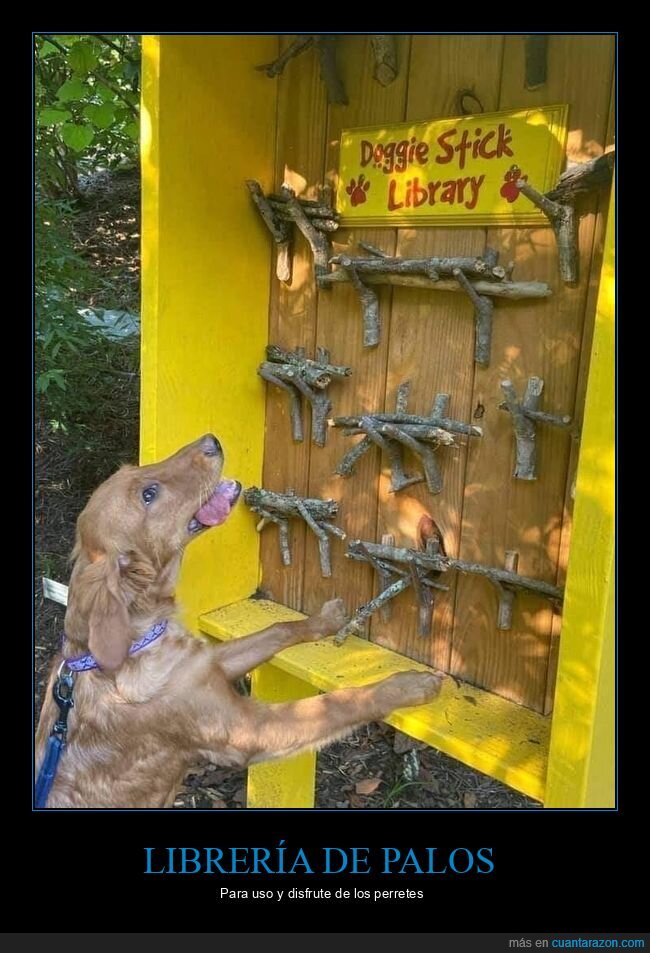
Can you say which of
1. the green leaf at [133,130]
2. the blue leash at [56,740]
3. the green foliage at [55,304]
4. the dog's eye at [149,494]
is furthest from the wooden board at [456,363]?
the green foliage at [55,304]

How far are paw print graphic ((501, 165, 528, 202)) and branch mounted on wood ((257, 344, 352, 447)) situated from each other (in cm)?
67

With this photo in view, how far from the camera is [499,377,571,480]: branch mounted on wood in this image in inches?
77.9

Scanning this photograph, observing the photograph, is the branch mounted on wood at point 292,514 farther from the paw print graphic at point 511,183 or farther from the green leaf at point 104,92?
the green leaf at point 104,92

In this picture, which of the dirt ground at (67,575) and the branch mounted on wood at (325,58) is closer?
the branch mounted on wood at (325,58)

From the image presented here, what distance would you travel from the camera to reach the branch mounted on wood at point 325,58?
2.26 meters

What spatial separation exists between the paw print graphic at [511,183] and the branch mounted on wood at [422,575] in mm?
904

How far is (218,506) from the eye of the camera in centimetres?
228

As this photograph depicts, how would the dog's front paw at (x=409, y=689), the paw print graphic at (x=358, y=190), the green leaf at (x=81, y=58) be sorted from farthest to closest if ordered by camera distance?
the green leaf at (x=81, y=58) → the paw print graphic at (x=358, y=190) → the dog's front paw at (x=409, y=689)

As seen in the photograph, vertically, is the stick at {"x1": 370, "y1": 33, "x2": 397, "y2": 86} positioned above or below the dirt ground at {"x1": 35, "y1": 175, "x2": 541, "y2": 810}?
above

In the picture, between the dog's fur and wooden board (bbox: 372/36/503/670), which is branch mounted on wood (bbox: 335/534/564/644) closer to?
wooden board (bbox: 372/36/503/670)

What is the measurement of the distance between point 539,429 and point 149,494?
1.04m

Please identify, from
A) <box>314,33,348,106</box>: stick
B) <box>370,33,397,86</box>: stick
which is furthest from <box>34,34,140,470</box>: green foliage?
<box>370,33,397,86</box>: stick

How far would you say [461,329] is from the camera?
7.09ft

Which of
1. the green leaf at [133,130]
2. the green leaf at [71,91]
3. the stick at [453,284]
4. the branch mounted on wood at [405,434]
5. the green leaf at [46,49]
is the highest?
the green leaf at [46,49]
